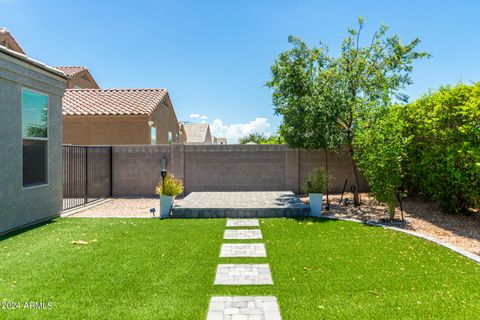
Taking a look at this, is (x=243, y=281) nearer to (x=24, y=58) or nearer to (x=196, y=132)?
(x=24, y=58)

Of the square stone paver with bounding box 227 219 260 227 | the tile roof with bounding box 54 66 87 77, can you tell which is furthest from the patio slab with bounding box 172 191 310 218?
the tile roof with bounding box 54 66 87 77

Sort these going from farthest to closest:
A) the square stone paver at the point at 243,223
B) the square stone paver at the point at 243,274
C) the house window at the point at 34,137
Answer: the square stone paver at the point at 243,223, the house window at the point at 34,137, the square stone paver at the point at 243,274

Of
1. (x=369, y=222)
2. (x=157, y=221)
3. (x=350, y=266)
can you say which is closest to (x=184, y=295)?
(x=350, y=266)

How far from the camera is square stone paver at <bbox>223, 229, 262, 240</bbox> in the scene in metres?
7.19

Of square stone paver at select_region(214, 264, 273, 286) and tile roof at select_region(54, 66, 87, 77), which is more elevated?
tile roof at select_region(54, 66, 87, 77)

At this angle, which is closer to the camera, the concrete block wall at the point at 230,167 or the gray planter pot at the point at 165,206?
the gray planter pot at the point at 165,206

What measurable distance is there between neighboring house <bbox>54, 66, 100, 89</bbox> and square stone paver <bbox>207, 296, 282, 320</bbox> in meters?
24.5

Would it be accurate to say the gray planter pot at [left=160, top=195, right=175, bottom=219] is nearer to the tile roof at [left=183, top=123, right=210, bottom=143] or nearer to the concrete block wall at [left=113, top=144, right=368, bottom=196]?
the concrete block wall at [left=113, top=144, right=368, bottom=196]

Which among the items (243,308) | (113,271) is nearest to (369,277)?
(243,308)

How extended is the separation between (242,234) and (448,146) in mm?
6217

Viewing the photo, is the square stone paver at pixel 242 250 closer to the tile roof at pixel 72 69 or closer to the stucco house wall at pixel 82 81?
the stucco house wall at pixel 82 81

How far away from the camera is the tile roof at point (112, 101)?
700 inches

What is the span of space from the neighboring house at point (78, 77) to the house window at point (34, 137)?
55.3 ft

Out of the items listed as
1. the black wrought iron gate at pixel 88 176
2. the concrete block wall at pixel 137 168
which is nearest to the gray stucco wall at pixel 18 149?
the black wrought iron gate at pixel 88 176
